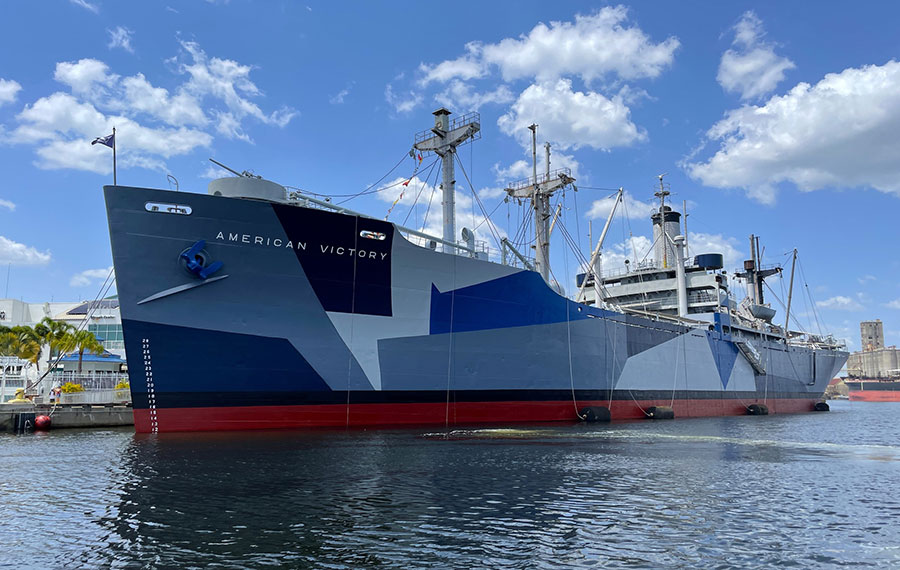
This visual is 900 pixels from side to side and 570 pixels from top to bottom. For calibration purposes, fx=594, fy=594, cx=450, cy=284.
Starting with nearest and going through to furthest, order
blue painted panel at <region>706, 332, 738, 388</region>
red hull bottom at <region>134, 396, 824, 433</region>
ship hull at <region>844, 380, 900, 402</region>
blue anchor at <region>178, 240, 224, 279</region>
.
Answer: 1. blue anchor at <region>178, 240, 224, 279</region>
2. red hull bottom at <region>134, 396, 824, 433</region>
3. blue painted panel at <region>706, 332, 738, 388</region>
4. ship hull at <region>844, 380, 900, 402</region>

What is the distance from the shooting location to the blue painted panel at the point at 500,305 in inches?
807

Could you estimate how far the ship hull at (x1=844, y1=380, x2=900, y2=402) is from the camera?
357 ft

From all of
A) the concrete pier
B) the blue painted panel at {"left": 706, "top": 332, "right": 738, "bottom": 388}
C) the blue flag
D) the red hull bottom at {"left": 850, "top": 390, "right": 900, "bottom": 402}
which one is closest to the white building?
the concrete pier

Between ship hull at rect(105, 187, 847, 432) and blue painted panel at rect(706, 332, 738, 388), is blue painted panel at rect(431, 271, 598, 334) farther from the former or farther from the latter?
blue painted panel at rect(706, 332, 738, 388)

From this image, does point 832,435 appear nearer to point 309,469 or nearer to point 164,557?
point 309,469

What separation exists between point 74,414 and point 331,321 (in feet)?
35.2

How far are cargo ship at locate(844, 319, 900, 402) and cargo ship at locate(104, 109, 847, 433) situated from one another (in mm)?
112304

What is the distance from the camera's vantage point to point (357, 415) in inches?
753

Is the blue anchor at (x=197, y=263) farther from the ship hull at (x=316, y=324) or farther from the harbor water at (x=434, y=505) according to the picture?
the harbor water at (x=434, y=505)

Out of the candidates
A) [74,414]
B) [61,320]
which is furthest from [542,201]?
[61,320]

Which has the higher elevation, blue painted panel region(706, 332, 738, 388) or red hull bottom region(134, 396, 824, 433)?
blue painted panel region(706, 332, 738, 388)

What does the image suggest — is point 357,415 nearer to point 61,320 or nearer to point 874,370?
point 61,320

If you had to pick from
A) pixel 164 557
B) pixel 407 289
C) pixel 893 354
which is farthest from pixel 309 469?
pixel 893 354

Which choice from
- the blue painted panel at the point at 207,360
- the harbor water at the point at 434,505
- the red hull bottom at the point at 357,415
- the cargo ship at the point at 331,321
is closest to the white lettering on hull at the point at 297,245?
the cargo ship at the point at 331,321
